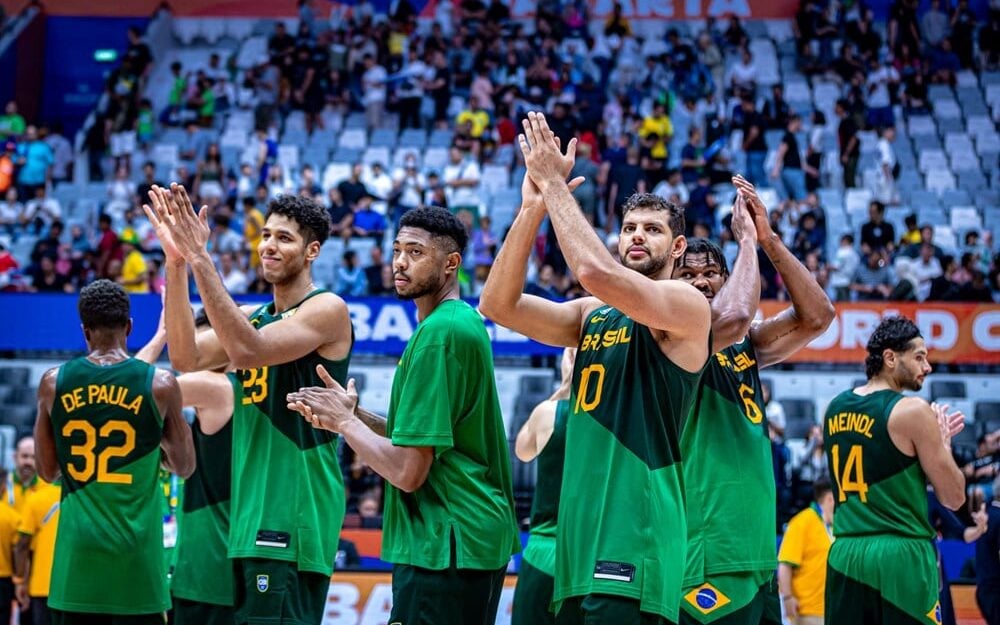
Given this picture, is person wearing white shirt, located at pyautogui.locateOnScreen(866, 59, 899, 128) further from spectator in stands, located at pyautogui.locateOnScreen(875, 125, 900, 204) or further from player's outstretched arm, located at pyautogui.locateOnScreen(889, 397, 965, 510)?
player's outstretched arm, located at pyautogui.locateOnScreen(889, 397, 965, 510)

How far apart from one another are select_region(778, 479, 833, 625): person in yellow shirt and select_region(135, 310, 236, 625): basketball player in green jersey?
15.4ft

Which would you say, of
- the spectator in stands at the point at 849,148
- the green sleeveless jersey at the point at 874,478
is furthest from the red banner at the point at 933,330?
the green sleeveless jersey at the point at 874,478

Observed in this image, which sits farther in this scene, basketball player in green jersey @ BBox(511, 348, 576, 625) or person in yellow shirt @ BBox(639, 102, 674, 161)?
person in yellow shirt @ BBox(639, 102, 674, 161)

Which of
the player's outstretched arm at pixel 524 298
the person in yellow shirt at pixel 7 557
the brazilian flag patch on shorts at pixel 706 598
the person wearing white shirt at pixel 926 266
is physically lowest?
the person in yellow shirt at pixel 7 557

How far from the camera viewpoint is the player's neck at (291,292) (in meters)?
6.05

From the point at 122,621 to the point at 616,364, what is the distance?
302 cm

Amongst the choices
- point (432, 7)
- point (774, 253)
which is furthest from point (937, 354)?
point (432, 7)

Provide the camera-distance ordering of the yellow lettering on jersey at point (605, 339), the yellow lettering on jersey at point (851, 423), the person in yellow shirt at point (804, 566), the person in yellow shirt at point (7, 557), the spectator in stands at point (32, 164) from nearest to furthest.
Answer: the yellow lettering on jersey at point (605, 339), the yellow lettering on jersey at point (851, 423), the person in yellow shirt at point (804, 566), the person in yellow shirt at point (7, 557), the spectator in stands at point (32, 164)

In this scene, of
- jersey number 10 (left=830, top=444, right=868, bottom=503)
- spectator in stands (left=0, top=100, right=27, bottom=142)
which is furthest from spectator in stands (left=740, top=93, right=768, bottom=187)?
jersey number 10 (left=830, top=444, right=868, bottom=503)

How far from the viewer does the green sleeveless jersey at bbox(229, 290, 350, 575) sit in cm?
562

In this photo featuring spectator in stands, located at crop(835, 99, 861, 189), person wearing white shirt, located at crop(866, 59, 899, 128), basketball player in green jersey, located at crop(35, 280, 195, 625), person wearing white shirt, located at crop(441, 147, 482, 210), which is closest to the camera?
basketball player in green jersey, located at crop(35, 280, 195, 625)

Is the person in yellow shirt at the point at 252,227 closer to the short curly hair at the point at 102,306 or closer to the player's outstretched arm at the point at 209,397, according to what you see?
the player's outstretched arm at the point at 209,397

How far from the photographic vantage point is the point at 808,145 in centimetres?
2250

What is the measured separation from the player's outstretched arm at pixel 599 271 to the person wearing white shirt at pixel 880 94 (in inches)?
774
